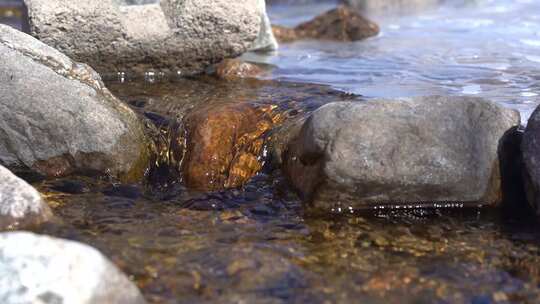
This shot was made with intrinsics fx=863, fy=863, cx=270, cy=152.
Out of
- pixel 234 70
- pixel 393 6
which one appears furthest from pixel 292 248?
pixel 393 6

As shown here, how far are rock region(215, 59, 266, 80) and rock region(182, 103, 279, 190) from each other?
4.97 feet

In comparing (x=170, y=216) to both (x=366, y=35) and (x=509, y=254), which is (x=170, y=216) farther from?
(x=366, y=35)

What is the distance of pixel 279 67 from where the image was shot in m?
7.91

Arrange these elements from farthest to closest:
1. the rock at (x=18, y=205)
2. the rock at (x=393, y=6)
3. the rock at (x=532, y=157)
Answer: the rock at (x=393, y=6) → the rock at (x=532, y=157) → the rock at (x=18, y=205)

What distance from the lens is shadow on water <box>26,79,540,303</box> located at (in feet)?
12.4

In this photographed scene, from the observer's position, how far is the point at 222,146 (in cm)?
558

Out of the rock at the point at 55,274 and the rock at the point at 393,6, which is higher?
the rock at the point at 393,6

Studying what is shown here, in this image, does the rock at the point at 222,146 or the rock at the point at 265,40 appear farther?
the rock at the point at 265,40

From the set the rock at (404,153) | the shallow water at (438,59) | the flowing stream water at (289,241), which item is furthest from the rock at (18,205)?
the shallow water at (438,59)

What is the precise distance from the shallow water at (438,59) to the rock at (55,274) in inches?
→ 132

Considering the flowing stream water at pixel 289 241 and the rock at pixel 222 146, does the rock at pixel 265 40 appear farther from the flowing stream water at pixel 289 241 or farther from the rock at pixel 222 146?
the rock at pixel 222 146

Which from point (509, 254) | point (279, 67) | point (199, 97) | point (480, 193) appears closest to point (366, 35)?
point (279, 67)

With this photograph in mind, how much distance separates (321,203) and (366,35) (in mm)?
5201

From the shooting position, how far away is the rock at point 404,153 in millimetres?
4770
